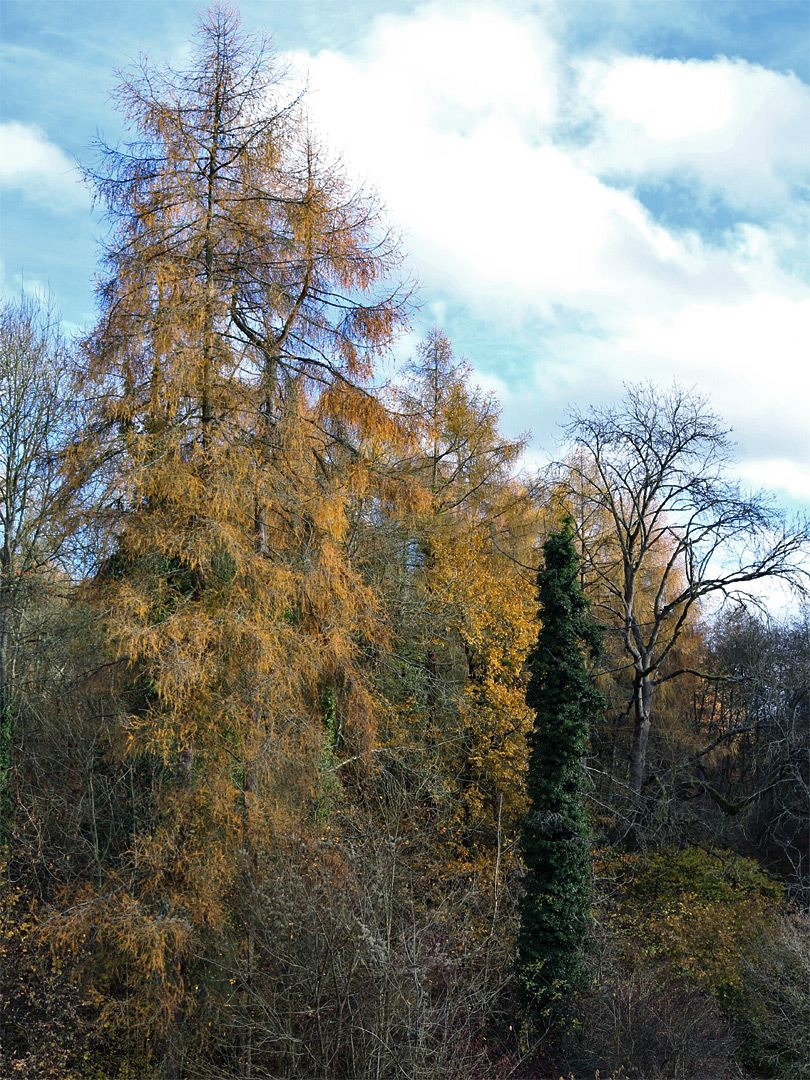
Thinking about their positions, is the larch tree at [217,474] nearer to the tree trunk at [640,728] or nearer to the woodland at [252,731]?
the woodland at [252,731]

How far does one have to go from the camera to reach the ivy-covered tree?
11.1 meters

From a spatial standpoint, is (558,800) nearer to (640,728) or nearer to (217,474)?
(217,474)

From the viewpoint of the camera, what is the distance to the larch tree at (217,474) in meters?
9.13

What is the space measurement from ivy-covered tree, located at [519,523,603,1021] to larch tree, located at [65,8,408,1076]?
2643 millimetres

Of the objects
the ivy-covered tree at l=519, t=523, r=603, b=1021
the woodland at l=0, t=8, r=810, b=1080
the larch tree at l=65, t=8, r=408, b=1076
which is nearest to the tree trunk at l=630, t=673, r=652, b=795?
the woodland at l=0, t=8, r=810, b=1080

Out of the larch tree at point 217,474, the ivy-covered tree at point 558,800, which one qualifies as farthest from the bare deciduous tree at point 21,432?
the ivy-covered tree at point 558,800

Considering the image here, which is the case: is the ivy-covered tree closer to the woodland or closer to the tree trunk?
the woodland

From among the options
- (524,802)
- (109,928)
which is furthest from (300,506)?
(524,802)

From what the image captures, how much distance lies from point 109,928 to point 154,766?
3.42 meters

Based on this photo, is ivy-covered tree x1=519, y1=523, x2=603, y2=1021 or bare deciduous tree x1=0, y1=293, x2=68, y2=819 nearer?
ivy-covered tree x1=519, y1=523, x2=603, y2=1021

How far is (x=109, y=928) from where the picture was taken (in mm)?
8641

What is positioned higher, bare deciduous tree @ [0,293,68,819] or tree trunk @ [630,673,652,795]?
bare deciduous tree @ [0,293,68,819]

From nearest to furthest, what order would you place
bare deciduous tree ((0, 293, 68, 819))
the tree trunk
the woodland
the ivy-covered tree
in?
1. the woodland
2. the ivy-covered tree
3. bare deciduous tree ((0, 293, 68, 819))
4. the tree trunk

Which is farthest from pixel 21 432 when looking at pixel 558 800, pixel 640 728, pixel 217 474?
pixel 640 728
